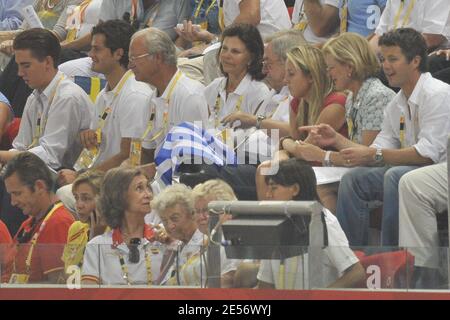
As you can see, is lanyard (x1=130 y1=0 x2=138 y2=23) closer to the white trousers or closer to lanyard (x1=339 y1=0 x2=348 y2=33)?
lanyard (x1=339 y1=0 x2=348 y2=33)

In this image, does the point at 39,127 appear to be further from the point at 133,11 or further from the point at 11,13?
the point at 11,13

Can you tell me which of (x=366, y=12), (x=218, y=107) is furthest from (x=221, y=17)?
(x=218, y=107)

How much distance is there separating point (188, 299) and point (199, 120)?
2944 millimetres

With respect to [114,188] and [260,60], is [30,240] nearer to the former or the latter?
[114,188]

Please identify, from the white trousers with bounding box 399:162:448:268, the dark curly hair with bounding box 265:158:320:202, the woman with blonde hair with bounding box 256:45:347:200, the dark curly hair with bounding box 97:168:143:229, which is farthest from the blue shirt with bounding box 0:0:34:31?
the white trousers with bounding box 399:162:448:268

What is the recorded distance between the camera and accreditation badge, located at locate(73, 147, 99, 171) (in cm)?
1042

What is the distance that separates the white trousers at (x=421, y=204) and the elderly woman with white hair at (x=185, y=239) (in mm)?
1136

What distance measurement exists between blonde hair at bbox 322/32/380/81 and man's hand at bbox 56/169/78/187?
1.97 meters

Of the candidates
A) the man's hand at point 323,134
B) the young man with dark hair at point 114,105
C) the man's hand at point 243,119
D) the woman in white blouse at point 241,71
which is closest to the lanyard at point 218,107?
the woman in white blouse at point 241,71

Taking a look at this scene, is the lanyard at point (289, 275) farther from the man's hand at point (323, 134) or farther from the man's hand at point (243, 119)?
the man's hand at point (243, 119)

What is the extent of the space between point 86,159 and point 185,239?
93.8 inches

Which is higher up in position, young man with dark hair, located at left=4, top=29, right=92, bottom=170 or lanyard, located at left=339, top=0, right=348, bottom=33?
lanyard, located at left=339, top=0, right=348, bottom=33

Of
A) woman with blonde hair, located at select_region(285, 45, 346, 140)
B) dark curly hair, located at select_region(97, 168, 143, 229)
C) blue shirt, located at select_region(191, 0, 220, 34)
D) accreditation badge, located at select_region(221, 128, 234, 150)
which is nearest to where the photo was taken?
dark curly hair, located at select_region(97, 168, 143, 229)

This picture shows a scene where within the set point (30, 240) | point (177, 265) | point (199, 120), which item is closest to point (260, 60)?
point (199, 120)
